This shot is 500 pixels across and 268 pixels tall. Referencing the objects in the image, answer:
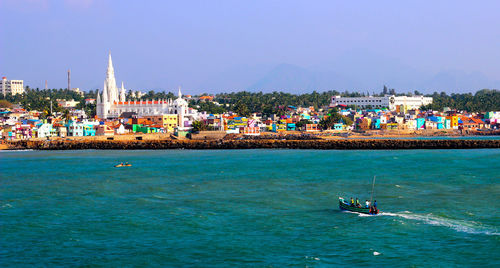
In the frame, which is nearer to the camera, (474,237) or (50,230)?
(474,237)

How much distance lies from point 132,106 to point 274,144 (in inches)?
3277

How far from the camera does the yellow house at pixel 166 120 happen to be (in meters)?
148

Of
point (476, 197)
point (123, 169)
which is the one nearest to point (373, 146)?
point (123, 169)

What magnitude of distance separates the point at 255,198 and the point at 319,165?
2463 cm

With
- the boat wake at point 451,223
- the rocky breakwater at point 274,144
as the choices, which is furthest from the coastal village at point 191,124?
the boat wake at point 451,223

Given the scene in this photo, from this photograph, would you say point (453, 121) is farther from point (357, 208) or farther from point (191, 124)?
point (357, 208)

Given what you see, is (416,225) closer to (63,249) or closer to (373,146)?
(63,249)

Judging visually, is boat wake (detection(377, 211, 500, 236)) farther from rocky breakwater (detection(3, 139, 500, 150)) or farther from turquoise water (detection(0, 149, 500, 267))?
rocky breakwater (detection(3, 139, 500, 150))

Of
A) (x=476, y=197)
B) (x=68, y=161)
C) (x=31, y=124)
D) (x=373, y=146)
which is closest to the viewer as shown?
(x=476, y=197)

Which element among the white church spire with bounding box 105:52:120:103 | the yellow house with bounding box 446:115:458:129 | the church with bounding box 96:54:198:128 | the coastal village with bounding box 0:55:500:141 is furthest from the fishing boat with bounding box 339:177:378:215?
the white church spire with bounding box 105:52:120:103

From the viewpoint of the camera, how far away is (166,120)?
149500 mm

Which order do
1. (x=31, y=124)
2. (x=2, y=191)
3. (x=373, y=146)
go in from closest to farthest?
(x=2, y=191)
(x=373, y=146)
(x=31, y=124)

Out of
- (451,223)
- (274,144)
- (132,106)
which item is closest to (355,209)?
(451,223)

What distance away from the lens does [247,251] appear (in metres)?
29.0
